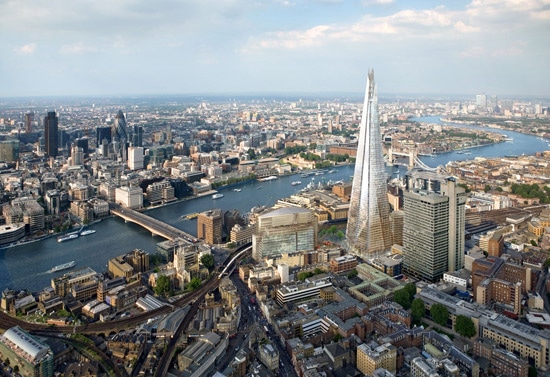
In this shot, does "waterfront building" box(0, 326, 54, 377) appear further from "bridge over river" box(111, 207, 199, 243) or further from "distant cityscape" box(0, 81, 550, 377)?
"bridge over river" box(111, 207, 199, 243)

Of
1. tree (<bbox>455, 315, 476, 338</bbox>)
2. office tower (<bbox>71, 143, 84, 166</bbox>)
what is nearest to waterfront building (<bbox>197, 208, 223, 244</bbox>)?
tree (<bbox>455, 315, 476, 338</bbox>)

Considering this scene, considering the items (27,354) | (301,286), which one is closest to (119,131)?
(301,286)

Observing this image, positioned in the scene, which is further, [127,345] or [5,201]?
[5,201]

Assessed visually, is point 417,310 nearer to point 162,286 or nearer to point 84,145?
point 162,286

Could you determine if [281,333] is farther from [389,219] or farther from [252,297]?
[389,219]

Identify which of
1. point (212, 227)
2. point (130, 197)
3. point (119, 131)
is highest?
point (119, 131)

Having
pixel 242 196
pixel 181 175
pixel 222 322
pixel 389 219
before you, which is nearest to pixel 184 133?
pixel 181 175
